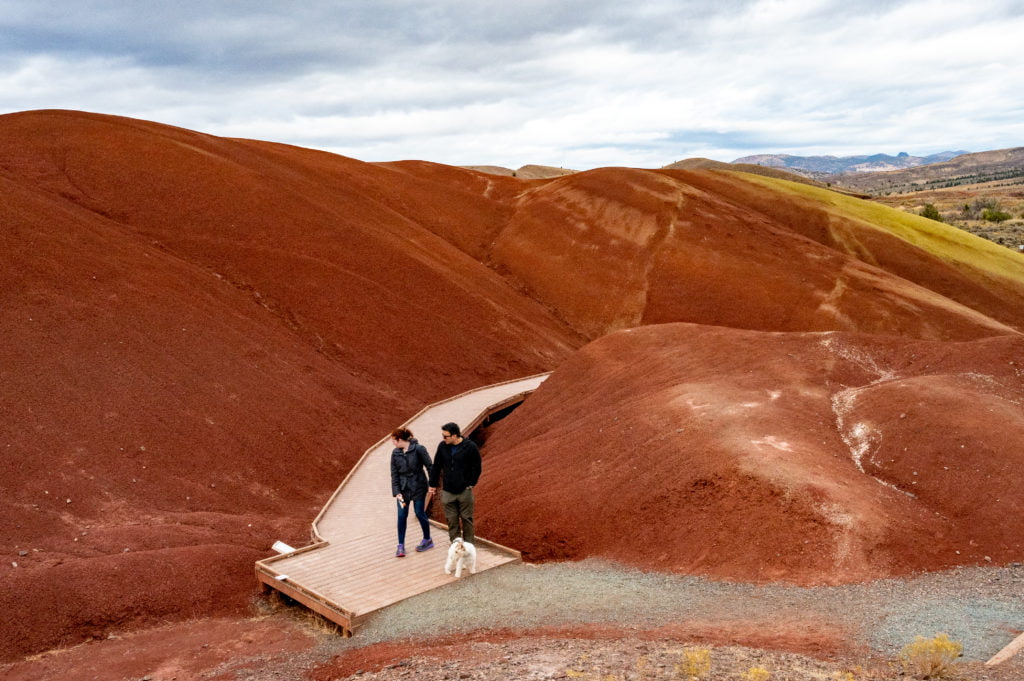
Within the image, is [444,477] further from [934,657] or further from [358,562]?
[934,657]

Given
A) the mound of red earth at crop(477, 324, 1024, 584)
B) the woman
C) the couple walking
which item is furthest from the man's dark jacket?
the mound of red earth at crop(477, 324, 1024, 584)

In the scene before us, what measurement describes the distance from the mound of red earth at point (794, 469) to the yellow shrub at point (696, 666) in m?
3.65

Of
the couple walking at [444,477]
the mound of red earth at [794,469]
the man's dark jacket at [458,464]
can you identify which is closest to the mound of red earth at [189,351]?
the couple walking at [444,477]

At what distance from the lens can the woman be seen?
1154 cm

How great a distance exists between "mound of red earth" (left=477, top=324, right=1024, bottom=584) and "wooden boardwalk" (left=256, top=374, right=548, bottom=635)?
153 cm

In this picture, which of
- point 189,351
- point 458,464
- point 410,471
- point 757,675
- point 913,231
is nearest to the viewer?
point 757,675

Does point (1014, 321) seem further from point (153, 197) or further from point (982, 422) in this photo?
point (153, 197)

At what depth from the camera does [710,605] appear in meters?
9.70

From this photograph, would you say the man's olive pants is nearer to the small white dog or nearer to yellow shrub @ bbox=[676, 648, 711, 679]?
the small white dog

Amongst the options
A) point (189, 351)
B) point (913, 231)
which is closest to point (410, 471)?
point (189, 351)

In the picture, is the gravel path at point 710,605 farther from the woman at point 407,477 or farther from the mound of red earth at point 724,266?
the mound of red earth at point 724,266

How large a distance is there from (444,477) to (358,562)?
233 cm

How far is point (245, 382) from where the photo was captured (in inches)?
843

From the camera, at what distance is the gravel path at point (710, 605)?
8.62 metres
